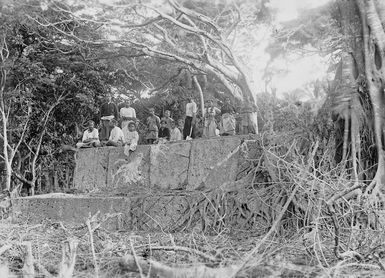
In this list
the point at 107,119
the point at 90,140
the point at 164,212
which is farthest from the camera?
the point at 107,119

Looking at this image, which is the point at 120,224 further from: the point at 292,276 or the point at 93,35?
the point at 93,35

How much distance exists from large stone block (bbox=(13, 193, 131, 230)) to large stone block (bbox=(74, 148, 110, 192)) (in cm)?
65

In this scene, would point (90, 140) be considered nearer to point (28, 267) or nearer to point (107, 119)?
point (107, 119)

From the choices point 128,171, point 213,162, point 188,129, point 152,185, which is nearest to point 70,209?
point 128,171

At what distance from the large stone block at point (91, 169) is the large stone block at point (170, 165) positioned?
41.0 inches

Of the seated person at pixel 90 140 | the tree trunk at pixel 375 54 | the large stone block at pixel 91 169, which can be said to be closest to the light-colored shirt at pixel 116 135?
the seated person at pixel 90 140

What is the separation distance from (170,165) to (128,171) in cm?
76

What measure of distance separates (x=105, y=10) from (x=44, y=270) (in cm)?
1079

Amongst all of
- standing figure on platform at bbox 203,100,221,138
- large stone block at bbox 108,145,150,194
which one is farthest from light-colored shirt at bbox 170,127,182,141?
large stone block at bbox 108,145,150,194

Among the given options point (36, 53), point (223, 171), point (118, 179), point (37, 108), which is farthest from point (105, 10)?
point (223, 171)

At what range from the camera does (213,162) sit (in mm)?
6777

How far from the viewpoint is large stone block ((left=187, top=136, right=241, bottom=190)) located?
662 centimetres

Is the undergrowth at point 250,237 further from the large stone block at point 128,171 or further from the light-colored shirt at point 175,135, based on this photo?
the light-colored shirt at point 175,135

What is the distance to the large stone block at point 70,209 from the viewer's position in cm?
655
